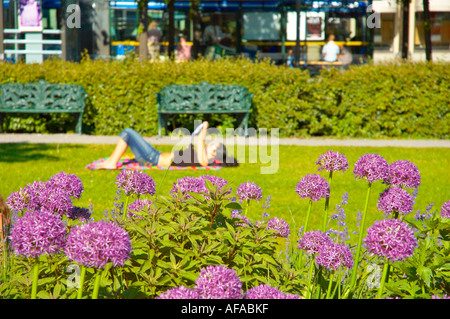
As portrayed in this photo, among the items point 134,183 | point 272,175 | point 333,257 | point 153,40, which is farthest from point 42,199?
point 153,40

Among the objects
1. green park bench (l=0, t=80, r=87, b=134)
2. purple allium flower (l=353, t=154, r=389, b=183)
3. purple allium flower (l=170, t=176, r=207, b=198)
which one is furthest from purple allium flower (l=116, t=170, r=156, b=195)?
green park bench (l=0, t=80, r=87, b=134)

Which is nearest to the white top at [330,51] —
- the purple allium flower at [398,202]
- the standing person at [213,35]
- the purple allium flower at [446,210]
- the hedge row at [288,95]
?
the standing person at [213,35]

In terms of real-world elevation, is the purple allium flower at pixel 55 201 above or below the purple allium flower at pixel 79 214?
above

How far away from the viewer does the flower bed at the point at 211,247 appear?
2.00m

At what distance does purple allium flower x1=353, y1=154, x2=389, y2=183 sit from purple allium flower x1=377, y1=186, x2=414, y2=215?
0.09 metres

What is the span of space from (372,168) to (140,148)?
6.53 m

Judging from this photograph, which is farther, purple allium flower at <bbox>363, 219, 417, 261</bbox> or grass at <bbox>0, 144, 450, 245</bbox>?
grass at <bbox>0, 144, 450, 245</bbox>

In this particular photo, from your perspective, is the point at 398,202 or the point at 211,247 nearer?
the point at 211,247

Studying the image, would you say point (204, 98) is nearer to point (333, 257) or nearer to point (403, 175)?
point (403, 175)

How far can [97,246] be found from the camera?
1.69 metres

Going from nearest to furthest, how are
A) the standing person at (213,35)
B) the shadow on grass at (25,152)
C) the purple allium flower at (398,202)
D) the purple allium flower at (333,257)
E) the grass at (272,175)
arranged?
the purple allium flower at (333,257) → the purple allium flower at (398,202) → the grass at (272,175) → the shadow on grass at (25,152) → the standing person at (213,35)

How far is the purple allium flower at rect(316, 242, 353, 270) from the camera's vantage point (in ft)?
7.36

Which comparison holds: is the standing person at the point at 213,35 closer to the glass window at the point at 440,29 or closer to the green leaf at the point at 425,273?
the glass window at the point at 440,29
